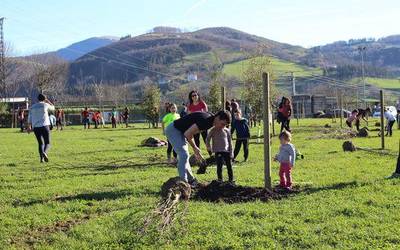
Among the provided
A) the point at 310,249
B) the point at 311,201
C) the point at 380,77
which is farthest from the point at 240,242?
the point at 380,77

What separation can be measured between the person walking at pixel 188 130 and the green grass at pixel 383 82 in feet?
433

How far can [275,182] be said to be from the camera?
11.4 m

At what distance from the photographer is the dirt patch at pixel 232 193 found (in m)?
9.62

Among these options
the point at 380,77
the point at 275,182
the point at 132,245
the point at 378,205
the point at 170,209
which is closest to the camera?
the point at 132,245

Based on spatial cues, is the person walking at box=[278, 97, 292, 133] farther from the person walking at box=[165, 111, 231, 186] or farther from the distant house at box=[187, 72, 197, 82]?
the distant house at box=[187, 72, 197, 82]

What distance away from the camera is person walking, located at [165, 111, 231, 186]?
31.6ft

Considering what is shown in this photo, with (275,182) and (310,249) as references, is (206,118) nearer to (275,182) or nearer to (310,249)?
(275,182)

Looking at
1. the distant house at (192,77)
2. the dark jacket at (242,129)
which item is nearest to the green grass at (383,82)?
the distant house at (192,77)

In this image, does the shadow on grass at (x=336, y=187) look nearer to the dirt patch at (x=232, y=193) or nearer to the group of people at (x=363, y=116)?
the dirt patch at (x=232, y=193)

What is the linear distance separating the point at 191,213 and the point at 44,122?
29.5 ft

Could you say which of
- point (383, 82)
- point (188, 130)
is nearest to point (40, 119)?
point (188, 130)

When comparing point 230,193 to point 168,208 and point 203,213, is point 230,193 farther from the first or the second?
point 168,208

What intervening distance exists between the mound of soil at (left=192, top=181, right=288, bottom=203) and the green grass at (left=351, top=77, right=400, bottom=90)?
432ft

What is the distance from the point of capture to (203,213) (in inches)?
334
